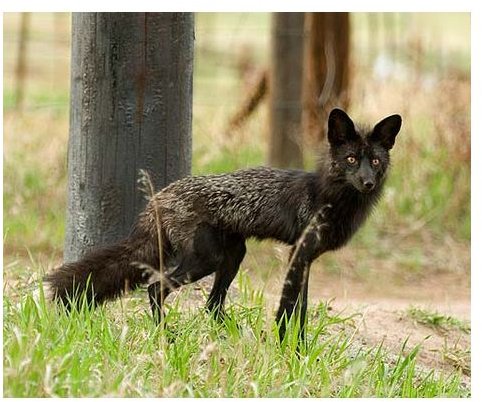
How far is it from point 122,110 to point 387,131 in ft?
5.72

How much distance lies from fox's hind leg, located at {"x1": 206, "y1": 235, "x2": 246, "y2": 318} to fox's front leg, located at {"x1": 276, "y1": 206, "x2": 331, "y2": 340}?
15.3 inches

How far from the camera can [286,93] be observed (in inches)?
462

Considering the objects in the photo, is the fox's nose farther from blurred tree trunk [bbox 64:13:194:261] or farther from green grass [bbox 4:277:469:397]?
blurred tree trunk [bbox 64:13:194:261]

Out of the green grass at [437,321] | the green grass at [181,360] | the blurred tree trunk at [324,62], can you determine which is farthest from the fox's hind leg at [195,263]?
the blurred tree trunk at [324,62]

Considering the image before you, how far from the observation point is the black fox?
6004 mm

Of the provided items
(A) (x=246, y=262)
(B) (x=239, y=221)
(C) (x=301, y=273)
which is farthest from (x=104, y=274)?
(A) (x=246, y=262)

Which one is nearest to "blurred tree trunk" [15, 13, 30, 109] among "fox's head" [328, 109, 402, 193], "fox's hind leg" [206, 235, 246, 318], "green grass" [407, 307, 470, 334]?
→ "green grass" [407, 307, 470, 334]

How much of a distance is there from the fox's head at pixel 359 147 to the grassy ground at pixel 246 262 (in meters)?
0.82

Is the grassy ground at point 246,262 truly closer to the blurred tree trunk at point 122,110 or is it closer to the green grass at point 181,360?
the green grass at point 181,360

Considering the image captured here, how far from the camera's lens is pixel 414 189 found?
11.2 m

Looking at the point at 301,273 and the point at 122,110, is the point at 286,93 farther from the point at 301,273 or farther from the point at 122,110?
the point at 301,273

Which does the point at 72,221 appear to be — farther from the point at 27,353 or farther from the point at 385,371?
the point at 385,371

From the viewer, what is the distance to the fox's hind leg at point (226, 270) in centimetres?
619

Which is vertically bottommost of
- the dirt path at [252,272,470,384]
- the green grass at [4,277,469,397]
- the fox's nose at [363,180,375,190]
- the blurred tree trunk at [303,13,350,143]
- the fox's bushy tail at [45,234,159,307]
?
the dirt path at [252,272,470,384]
